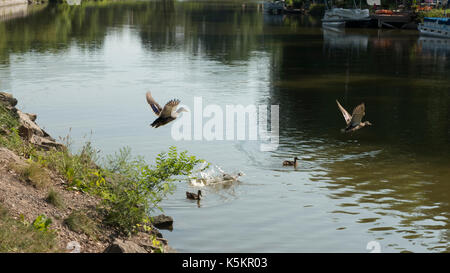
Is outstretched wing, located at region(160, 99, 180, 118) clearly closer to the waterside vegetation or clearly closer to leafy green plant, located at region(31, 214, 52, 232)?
the waterside vegetation

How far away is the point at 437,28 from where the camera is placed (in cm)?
7569

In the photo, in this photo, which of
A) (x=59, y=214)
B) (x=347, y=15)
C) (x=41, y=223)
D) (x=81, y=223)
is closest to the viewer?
(x=41, y=223)

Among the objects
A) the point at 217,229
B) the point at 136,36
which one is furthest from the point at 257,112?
the point at 136,36

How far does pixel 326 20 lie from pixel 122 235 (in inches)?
3196

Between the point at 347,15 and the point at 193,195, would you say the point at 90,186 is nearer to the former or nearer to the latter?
the point at 193,195

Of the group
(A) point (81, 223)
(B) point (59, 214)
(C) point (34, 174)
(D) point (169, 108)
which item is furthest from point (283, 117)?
(A) point (81, 223)

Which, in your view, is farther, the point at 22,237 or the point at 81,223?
the point at 81,223

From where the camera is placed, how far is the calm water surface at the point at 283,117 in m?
17.1

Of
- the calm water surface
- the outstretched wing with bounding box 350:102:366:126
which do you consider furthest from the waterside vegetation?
the outstretched wing with bounding box 350:102:366:126

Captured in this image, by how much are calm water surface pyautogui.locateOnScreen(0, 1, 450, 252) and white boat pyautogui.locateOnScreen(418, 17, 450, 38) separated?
4631mm

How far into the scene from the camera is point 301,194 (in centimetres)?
1972

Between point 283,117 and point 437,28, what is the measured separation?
163 ft

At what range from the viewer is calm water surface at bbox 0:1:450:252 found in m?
17.1
